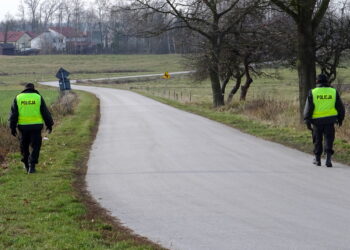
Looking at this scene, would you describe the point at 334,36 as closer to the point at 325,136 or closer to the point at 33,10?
the point at 325,136

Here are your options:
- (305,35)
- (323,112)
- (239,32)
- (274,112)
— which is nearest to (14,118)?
(323,112)

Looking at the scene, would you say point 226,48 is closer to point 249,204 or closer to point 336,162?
point 336,162

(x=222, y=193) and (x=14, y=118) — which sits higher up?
(x=14, y=118)

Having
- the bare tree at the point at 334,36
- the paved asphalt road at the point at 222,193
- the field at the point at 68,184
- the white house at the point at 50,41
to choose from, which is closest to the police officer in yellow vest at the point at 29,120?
the field at the point at 68,184

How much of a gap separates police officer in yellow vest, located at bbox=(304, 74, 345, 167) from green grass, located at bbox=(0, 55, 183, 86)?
85845mm

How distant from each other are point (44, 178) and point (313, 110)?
536cm

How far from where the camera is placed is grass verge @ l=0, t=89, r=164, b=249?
670 cm

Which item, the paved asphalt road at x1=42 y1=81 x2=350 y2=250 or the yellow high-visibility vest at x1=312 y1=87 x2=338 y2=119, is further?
the yellow high-visibility vest at x1=312 y1=87 x2=338 y2=119

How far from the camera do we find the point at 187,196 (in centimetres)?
940

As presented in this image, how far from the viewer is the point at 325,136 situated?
12.4 metres

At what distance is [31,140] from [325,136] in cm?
577

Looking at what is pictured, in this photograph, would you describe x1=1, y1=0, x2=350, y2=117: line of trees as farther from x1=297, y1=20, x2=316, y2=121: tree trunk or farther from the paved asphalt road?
the paved asphalt road

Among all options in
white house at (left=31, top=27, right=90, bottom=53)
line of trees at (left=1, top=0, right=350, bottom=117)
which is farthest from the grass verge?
white house at (left=31, top=27, right=90, bottom=53)

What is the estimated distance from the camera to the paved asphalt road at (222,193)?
22.8 feet
